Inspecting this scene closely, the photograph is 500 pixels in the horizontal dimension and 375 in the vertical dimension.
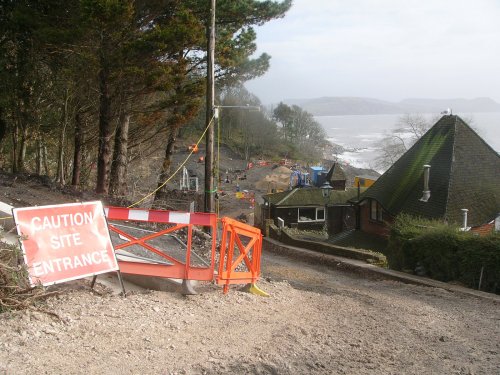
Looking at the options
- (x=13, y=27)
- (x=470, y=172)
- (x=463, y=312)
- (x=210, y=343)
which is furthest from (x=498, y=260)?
(x=13, y=27)

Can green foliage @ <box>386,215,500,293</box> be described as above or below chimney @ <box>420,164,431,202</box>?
below

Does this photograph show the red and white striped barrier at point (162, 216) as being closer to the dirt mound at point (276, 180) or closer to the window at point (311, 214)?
the window at point (311, 214)

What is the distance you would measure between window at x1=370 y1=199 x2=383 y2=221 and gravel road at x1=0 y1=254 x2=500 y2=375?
1798cm

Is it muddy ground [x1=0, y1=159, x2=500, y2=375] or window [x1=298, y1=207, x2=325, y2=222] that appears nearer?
muddy ground [x1=0, y1=159, x2=500, y2=375]

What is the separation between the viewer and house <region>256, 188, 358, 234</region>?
124ft

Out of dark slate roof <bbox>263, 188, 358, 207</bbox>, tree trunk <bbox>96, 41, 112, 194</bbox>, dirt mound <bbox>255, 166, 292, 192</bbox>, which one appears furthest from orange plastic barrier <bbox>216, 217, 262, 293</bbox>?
dirt mound <bbox>255, 166, 292, 192</bbox>

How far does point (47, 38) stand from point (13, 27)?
3.06 m

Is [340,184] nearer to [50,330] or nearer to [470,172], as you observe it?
[470,172]

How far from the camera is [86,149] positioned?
2581 centimetres

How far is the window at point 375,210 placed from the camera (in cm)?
2641

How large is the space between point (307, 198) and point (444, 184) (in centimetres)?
1655

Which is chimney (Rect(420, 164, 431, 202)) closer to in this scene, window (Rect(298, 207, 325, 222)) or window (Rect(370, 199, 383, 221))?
window (Rect(370, 199, 383, 221))

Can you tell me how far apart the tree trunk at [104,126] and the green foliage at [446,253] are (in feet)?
35.5

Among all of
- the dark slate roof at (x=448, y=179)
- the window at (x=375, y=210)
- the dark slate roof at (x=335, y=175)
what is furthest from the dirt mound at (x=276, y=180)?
the dark slate roof at (x=448, y=179)
